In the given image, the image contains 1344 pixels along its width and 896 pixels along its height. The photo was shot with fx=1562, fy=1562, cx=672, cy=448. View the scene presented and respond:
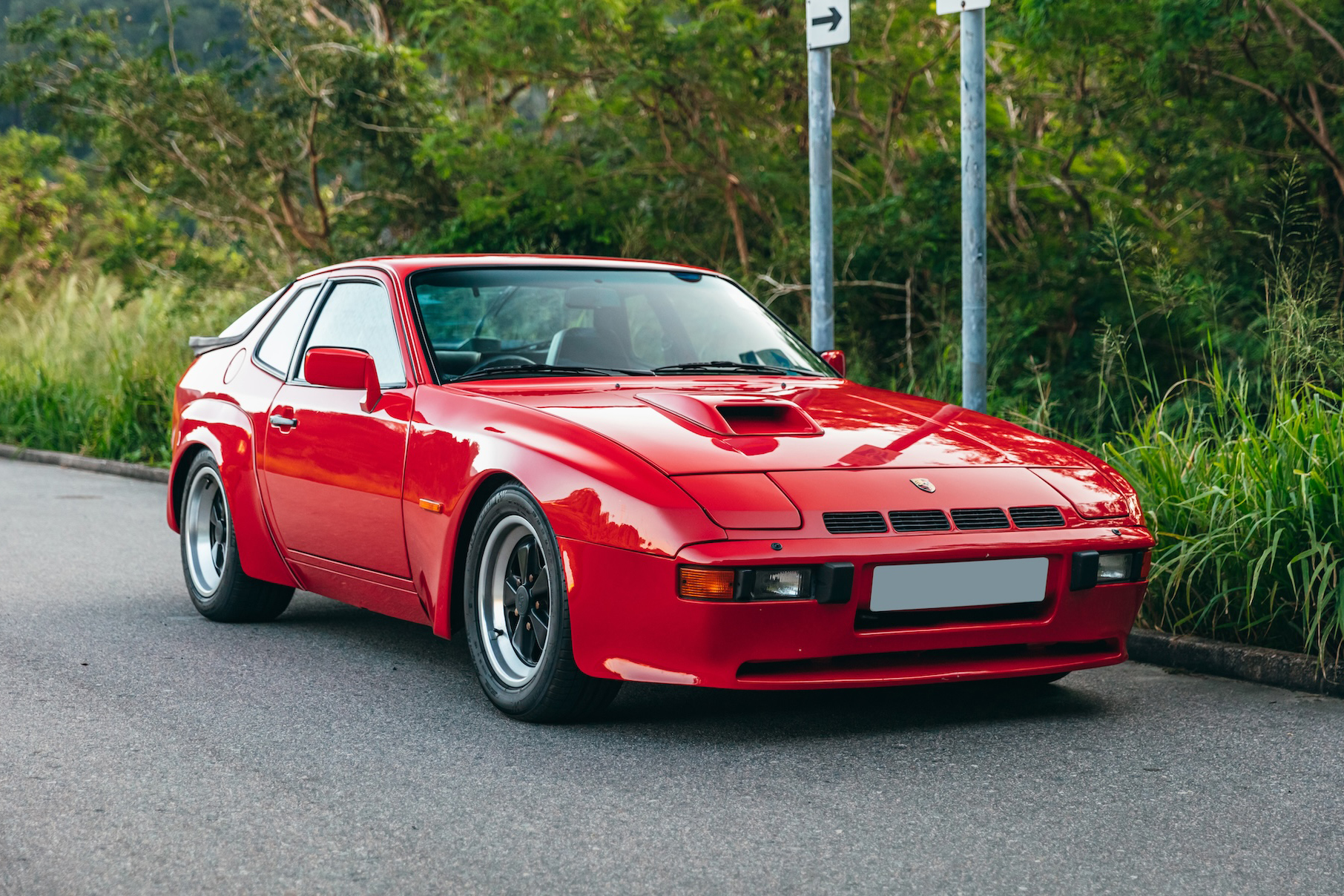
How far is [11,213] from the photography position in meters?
30.3

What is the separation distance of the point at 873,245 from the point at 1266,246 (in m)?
3.06

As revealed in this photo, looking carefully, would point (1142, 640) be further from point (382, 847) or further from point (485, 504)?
point (382, 847)

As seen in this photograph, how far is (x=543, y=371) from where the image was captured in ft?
17.9

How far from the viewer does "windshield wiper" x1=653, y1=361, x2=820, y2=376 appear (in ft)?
18.2

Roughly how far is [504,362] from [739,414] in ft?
3.41

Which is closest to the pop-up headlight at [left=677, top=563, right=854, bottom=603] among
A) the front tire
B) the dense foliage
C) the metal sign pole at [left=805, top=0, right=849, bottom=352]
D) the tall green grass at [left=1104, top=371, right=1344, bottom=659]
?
the front tire

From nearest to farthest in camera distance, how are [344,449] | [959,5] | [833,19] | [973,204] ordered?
[344,449] → [959,5] → [973,204] → [833,19]

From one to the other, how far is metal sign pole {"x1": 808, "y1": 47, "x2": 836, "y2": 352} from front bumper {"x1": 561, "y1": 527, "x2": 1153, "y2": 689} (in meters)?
3.97

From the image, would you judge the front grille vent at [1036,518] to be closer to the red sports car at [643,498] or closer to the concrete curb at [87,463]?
the red sports car at [643,498]

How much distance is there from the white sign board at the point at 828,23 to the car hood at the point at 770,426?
317 centimetres

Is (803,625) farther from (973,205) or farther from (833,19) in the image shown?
(833,19)

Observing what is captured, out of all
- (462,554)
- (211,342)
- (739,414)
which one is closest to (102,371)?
(211,342)

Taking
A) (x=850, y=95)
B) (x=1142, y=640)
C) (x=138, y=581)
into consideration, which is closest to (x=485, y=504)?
(x=1142, y=640)

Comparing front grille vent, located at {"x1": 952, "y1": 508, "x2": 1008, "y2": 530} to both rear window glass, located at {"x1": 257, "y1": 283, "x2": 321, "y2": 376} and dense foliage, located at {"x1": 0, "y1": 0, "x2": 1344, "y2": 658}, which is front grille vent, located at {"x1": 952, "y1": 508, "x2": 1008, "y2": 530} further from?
rear window glass, located at {"x1": 257, "y1": 283, "x2": 321, "y2": 376}
